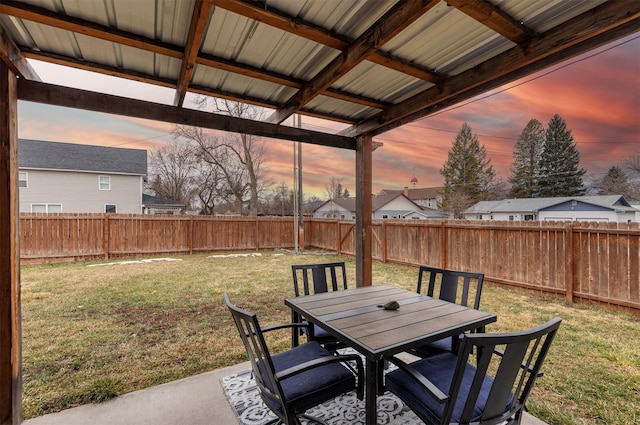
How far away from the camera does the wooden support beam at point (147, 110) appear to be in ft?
6.96

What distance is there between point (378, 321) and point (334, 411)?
0.80m

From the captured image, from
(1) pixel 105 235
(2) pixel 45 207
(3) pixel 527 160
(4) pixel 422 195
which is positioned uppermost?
(3) pixel 527 160

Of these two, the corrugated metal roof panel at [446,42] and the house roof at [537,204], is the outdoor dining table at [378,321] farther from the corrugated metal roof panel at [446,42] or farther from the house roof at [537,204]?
the house roof at [537,204]

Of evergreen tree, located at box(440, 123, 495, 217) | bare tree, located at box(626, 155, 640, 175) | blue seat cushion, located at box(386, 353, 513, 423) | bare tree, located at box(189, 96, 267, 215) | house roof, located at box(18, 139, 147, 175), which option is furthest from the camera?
evergreen tree, located at box(440, 123, 495, 217)

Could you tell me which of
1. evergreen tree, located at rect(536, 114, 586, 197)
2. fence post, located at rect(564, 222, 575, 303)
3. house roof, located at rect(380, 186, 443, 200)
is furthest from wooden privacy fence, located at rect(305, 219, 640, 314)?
house roof, located at rect(380, 186, 443, 200)

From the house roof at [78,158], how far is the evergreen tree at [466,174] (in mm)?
21978

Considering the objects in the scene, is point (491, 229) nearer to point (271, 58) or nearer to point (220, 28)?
point (271, 58)

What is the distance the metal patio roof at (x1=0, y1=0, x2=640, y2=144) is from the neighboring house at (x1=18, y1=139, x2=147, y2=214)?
15978 mm

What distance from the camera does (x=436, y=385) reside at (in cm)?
163

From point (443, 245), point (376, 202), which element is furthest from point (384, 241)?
point (376, 202)

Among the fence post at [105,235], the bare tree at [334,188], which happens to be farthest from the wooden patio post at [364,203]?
the bare tree at [334,188]

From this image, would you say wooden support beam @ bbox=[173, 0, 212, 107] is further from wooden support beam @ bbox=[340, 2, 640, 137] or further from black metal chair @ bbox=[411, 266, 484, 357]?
black metal chair @ bbox=[411, 266, 484, 357]

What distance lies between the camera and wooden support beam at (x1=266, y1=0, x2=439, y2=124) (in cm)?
156

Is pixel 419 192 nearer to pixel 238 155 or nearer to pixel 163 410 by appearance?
pixel 238 155
